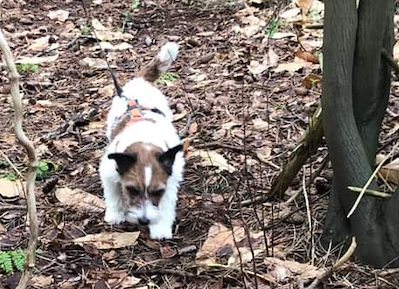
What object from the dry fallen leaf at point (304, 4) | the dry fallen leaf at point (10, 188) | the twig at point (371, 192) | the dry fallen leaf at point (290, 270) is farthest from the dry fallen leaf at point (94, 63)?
the twig at point (371, 192)

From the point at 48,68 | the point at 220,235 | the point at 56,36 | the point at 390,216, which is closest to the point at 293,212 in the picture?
the point at 220,235

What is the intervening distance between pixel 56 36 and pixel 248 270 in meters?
5.53

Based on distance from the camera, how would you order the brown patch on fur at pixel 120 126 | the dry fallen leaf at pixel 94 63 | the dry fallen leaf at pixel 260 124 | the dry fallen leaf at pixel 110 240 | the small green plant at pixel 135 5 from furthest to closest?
the small green plant at pixel 135 5 → the dry fallen leaf at pixel 94 63 → the dry fallen leaf at pixel 260 124 → the brown patch on fur at pixel 120 126 → the dry fallen leaf at pixel 110 240

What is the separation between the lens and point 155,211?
402cm

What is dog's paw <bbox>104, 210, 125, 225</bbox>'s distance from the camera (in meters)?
4.13

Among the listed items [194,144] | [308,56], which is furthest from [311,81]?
[194,144]

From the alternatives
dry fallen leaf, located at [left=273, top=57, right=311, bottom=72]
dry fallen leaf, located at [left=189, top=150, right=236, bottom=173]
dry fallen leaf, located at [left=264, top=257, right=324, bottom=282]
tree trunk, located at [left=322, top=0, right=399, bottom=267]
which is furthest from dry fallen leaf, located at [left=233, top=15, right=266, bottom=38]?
dry fallen leaf, located at [left=264, top=257, right=324, bottom=282]

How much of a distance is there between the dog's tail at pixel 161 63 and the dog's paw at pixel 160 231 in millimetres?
1940

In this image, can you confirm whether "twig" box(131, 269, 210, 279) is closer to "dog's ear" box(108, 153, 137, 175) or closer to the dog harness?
"dog's ear" box(108, 153, 137, 175)

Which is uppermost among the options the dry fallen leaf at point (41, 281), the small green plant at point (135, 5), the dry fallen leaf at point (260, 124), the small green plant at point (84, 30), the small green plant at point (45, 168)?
the dry fallen leaf at point (41, 281)

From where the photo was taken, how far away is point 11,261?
349cm

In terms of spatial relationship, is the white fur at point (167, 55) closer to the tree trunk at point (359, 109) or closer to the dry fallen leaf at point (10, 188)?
the dry fallen leaf at point (10, 188)

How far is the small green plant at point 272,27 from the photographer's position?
22.7 feet

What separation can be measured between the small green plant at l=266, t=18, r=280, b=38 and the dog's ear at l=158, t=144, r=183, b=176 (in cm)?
301
